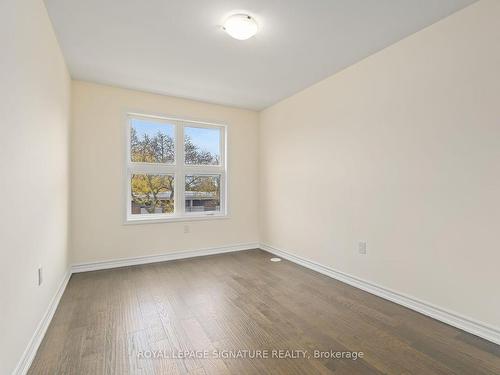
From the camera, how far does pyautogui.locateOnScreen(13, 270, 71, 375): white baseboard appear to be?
1.53 meters

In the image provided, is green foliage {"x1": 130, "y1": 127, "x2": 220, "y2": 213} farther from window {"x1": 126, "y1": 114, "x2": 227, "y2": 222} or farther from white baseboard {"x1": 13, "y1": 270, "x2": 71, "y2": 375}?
white baseboard {"x1": 13, "y1": 270, "x2": 71, "y2": 375}

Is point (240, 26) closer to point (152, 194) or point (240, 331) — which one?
point (240, 331)

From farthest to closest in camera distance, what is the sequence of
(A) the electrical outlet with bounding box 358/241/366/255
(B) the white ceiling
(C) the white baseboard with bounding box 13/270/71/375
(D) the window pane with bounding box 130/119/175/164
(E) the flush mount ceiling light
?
(D) the window pane with bounding box 130/119/175/164
(A) the electrical outlet with bounding box 358/241/366/255
(E) the flush mount ceiling light
(B) the white ceiling
(C) the white baseboard with bounding box 13/270/71/375

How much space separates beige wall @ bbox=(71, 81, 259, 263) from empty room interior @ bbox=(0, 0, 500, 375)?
0.03 m

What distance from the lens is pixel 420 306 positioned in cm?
230

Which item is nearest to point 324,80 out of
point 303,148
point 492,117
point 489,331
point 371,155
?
point 303,148

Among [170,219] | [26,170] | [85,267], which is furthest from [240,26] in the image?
[85,267]

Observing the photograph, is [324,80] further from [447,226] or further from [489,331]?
[489,331]

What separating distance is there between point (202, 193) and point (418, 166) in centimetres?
309

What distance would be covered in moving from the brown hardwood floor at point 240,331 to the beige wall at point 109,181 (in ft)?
2.04

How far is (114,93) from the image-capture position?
3578mm

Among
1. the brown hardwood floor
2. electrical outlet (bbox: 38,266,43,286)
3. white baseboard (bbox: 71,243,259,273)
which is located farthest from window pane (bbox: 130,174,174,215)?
electrical outlet (bbox: 38,266,43,286)

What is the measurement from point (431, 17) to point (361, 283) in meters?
2.55

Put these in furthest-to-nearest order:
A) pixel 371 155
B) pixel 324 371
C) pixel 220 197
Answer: pixel 220 197, pixel 371 155, pixel 324 371
